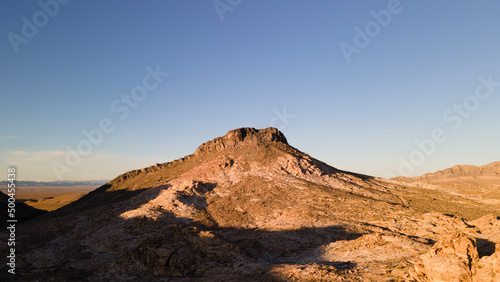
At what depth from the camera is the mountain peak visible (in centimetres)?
4500

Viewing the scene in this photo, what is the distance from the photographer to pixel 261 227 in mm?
24922

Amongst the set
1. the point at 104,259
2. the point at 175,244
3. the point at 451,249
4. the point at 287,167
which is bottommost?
the point at 104,259

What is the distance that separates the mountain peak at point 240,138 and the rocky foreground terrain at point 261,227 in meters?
0.19

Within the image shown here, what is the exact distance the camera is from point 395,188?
4141cm

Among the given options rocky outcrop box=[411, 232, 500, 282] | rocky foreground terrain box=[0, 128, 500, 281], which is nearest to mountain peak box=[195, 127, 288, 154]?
rocky foreground terrain box=[0, 128, 500, 281]

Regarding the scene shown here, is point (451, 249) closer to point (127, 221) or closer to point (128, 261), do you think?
point (128, 261)

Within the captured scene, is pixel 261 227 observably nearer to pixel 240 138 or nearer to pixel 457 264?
pixel 457 264

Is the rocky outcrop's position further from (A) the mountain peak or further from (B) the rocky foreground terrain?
(A) the mountain peak

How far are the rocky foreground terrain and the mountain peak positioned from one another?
0.63ft

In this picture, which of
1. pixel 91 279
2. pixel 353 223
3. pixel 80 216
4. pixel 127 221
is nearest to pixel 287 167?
pixel 353 223

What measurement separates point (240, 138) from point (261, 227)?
73.9 feet

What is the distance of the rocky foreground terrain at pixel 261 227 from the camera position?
13.7 meters

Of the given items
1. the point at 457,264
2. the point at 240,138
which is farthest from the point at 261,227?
the point at 240,138

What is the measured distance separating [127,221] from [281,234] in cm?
1417
